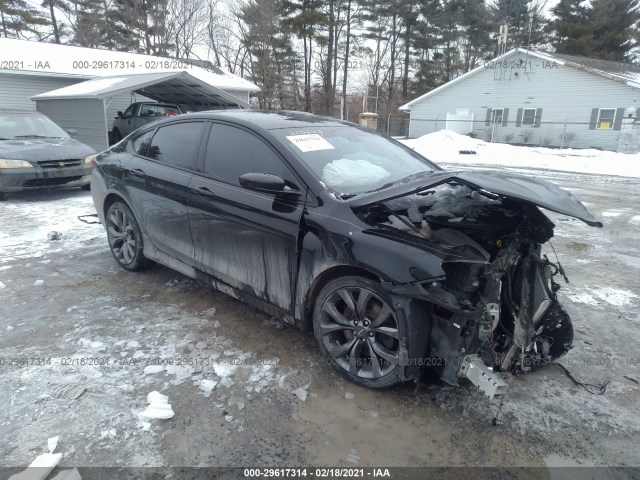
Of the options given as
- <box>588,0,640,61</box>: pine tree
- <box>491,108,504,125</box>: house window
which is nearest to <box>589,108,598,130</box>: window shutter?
<box>491,108,504,125</box>: house window

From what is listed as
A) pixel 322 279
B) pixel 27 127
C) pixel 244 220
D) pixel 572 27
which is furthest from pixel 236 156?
pixel 572 27

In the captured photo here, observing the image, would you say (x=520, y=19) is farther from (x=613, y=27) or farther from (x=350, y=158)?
(x=350, y=158)

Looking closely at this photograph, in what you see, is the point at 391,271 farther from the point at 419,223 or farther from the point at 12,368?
the point at 12,368

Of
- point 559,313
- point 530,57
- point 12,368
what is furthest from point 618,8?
point 12,368

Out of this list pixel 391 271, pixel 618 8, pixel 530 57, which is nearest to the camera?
pixel 391 271

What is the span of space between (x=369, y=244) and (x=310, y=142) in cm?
115

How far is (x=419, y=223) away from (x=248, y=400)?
5.13ft

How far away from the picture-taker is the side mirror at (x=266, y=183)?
301 cm

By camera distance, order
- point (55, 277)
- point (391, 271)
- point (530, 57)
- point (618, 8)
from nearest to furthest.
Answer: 1. point (391, 271)
2. point (55, 277)
3. point (530, 57)
4. point (618, 8)

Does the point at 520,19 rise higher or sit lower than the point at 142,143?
higher

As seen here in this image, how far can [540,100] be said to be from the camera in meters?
26.0

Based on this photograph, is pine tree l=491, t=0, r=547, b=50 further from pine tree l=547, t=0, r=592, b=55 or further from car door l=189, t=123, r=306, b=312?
car door l=189, t=123, r=306, b=312

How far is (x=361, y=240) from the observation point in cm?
271

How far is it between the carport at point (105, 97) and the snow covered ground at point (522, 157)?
946 cm
